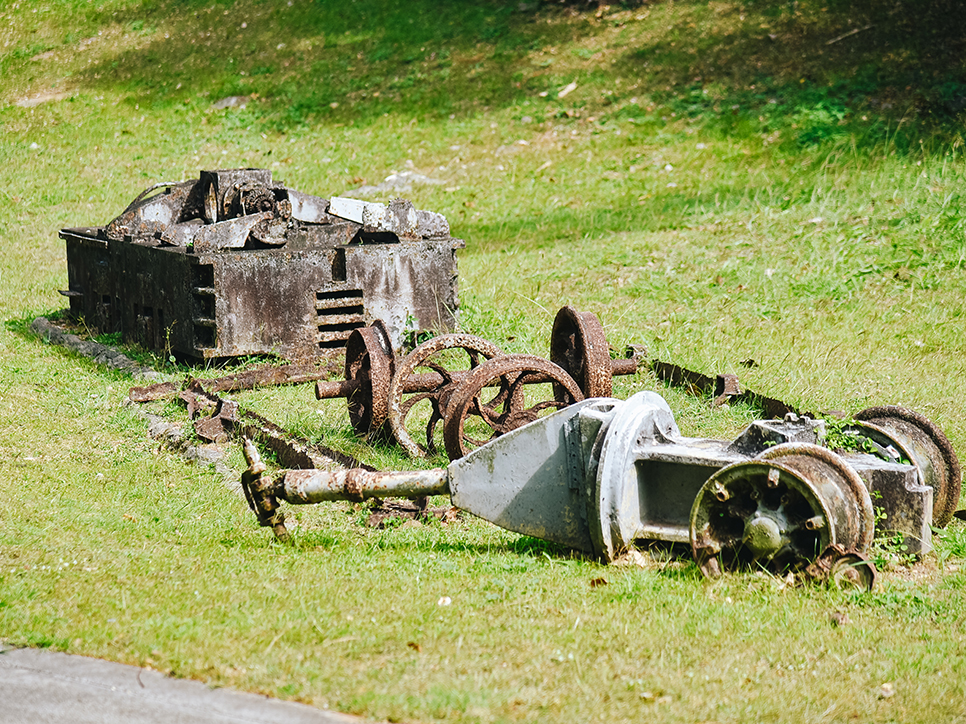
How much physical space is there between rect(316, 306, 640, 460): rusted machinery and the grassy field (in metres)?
0.29

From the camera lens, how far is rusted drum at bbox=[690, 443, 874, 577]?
4309 mm

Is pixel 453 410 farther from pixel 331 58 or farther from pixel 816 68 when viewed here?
pixel 331 58

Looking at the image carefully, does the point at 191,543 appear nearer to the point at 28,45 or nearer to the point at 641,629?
the point at 641,629

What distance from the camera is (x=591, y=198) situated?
14625mm

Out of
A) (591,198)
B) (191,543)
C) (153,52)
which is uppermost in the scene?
(153,52)

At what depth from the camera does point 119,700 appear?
366 cm


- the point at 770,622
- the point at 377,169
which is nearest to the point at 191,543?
the point at 770,622

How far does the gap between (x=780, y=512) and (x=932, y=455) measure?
112cm

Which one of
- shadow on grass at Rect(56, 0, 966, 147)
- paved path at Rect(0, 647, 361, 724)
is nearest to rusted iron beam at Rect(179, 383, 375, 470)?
paved path at Rect(0, 647, 361, 724)

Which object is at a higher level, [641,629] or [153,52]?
[153,52]

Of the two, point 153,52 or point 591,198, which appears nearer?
point 591,198

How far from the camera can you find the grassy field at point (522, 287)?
391 centimetres

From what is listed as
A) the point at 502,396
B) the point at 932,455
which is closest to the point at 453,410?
the point at 502,396

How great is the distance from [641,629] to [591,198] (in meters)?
11.0
